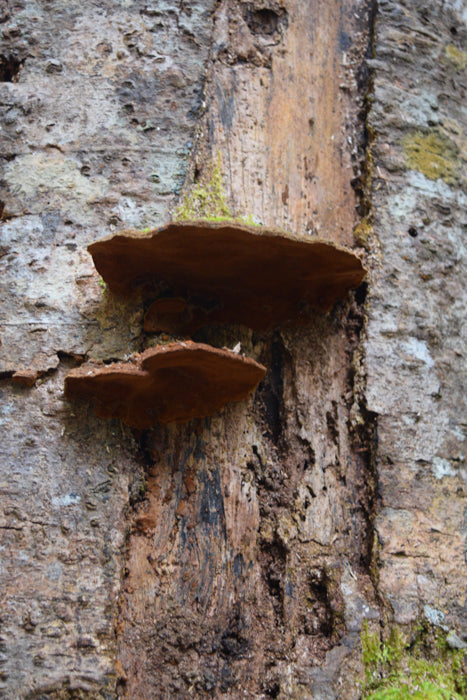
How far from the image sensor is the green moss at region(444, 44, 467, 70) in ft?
10.8

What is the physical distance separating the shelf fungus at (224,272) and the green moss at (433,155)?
2.51 feet

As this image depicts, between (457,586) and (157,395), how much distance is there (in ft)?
4.71

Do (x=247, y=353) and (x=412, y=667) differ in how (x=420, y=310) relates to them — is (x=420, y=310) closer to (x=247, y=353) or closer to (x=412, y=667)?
(x=247, y=353)

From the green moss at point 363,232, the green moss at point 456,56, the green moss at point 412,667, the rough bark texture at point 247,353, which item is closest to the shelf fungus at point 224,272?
the rough bark texture at point 247,353

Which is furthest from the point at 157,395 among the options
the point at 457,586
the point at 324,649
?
the point at 457,586

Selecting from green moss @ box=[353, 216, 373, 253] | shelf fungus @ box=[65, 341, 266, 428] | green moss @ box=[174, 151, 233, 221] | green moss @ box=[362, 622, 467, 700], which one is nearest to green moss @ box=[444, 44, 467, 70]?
green moss @ box=[353, 216, 373, 253]

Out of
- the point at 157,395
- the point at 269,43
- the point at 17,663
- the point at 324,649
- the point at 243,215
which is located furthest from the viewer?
the point at 269,43

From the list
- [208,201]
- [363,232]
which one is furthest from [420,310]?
[208,201]

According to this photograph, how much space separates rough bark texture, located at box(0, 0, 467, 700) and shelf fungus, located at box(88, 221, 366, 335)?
10cm

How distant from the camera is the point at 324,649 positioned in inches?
94.2

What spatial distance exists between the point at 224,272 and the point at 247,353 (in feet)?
1.36

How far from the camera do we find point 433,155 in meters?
3.09

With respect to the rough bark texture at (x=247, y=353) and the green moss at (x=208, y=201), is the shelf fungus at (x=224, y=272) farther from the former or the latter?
the green moss at (x=208, y=201)

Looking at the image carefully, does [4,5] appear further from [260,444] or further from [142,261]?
[260,444]
